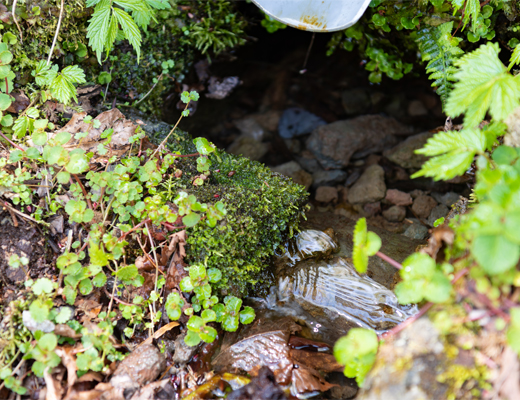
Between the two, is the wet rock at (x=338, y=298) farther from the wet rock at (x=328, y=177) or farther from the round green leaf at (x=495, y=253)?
the wet rock at (x=328, y=177)

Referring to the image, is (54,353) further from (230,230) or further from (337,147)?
(337,147)

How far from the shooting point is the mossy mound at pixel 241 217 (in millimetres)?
2229

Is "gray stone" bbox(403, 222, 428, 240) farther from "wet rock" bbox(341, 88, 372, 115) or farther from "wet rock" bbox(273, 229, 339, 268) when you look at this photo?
"wet rock" bbox(341, 88, 372, 115)

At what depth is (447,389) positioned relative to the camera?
4.55 feet

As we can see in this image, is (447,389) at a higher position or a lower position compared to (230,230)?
higher

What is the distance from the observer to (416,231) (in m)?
3.42

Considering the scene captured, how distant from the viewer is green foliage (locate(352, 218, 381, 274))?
1.68 m

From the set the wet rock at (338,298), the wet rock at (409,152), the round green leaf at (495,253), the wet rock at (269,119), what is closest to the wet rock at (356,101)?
the wet rock at (409,152)

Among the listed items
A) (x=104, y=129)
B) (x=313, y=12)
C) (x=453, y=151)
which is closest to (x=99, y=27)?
(x=104, y=129)

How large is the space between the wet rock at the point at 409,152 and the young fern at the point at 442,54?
1336mm

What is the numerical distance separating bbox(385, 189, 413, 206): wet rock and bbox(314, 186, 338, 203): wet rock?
0.58m

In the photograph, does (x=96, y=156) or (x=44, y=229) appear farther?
(x=96, y=156)

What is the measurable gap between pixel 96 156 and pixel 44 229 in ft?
1.93

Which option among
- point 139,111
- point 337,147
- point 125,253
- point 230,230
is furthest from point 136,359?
point 337,147
